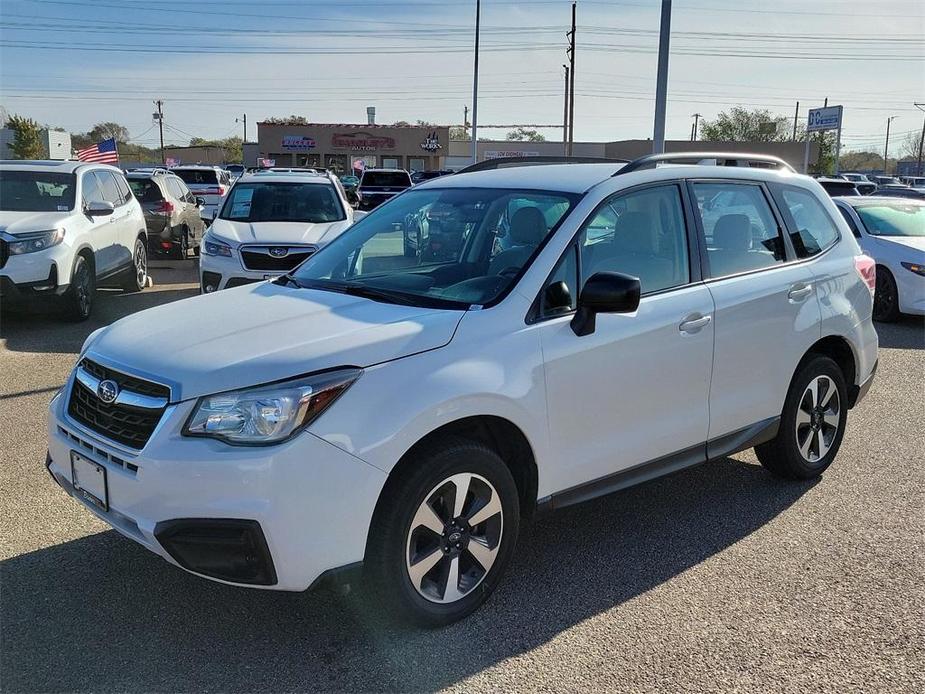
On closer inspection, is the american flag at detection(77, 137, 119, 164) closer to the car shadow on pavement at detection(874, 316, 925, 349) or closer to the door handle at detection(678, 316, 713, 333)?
the car shadow on pavement at detection(874, 316, 925, 349)

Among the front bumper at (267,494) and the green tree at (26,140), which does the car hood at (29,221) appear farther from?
the green tree at (26,140)

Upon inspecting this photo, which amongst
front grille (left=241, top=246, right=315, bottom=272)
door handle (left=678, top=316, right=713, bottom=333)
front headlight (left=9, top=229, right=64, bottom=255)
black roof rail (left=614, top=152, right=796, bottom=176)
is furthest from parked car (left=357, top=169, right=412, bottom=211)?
door handle (left=678, top=316, right=713, bottom=333)

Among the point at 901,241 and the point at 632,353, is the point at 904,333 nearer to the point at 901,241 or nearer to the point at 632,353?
the point at 901,241

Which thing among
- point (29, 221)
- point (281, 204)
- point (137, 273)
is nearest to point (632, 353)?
point (29, 221)

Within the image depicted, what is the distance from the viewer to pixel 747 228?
4680 millimetres

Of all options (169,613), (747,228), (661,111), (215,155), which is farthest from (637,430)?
(215,155)

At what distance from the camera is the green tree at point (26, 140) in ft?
206

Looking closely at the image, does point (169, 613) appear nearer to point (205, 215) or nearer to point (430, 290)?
point (430, 290)

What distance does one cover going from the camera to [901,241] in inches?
423

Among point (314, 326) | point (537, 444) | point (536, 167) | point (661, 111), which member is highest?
point (661, 111)

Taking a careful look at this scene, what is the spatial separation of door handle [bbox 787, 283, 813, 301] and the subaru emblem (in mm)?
3431

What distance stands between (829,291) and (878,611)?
1.99 m

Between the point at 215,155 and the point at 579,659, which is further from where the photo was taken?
the point at 215,155

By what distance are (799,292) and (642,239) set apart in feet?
3.80
